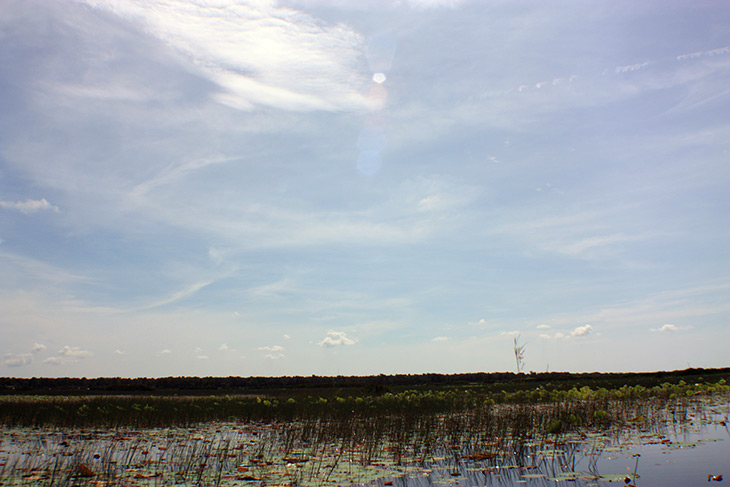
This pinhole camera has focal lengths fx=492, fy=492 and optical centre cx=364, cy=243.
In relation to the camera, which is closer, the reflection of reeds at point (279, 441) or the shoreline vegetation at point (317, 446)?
the shoreline vegetation at point (317, 446)

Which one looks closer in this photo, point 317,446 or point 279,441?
point 317,446

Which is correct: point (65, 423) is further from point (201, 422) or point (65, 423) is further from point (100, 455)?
point (100, 455)

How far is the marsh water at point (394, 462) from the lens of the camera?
22.8ft

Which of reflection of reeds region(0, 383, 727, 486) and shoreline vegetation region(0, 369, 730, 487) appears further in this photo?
reflection of reeds region(0, 383, 727, 486)

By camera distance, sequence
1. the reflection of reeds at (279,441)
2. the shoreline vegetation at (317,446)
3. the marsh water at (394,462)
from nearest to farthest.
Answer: the marsh water at (394,462) → the shoreline vegetation at (317,446) → the reflection of reeds at (279,441)

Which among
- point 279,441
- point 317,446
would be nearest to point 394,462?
point 317,446

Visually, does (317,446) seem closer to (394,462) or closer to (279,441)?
(279,441)

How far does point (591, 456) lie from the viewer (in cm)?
820

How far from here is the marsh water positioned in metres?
6.94

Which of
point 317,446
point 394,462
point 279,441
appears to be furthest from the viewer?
point 279,441

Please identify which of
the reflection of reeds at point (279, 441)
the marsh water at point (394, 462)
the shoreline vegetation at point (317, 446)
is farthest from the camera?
the reflection of reeds at point (279, 441)

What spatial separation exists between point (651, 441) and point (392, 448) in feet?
16.7

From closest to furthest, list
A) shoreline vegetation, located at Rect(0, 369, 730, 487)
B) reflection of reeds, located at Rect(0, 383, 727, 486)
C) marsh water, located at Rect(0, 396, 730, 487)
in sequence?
1. marsh water, located at Rect(0, 396, 730, 487)
2. shoreline vegetation, located at Rect(0, 369, 730, 487)
3. reflection of reeds, located at Rect(0, 383, 727, 486)

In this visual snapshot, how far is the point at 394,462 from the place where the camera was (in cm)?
859
